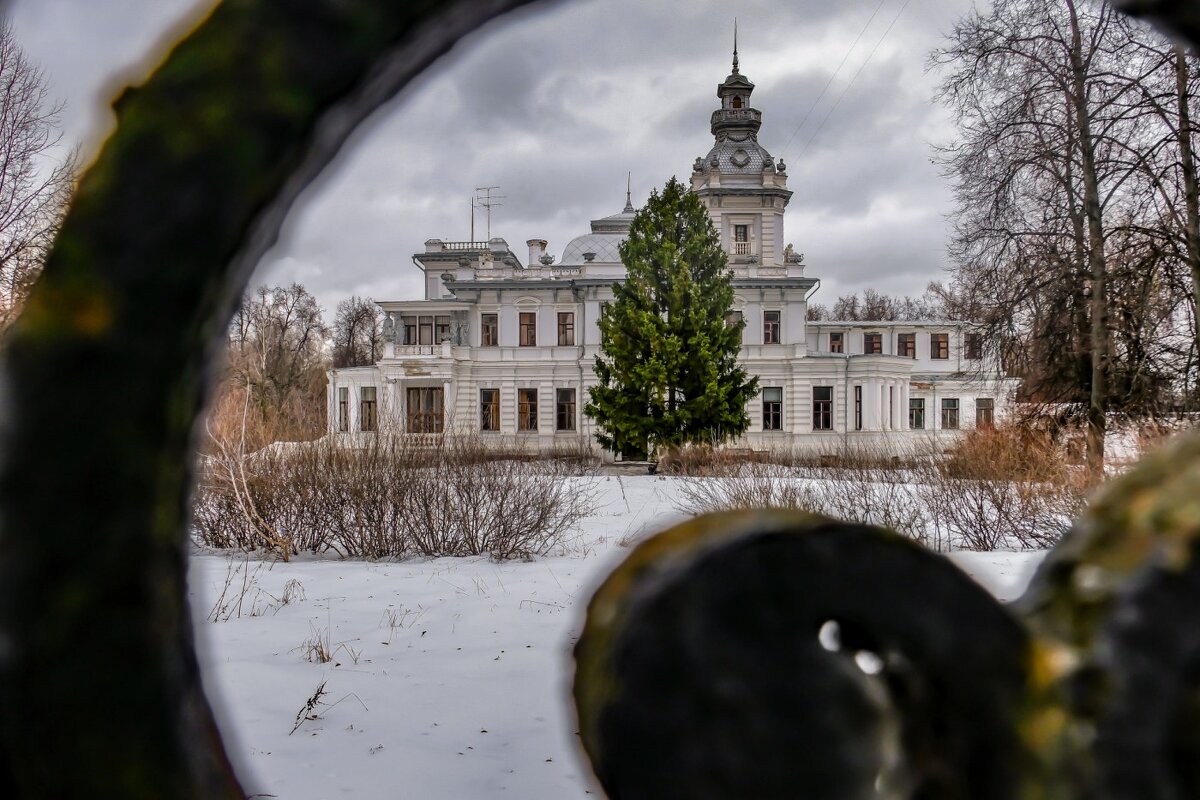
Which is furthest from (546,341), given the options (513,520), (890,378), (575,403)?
(513,520)

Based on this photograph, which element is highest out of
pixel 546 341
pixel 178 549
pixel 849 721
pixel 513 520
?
pixel 546 341

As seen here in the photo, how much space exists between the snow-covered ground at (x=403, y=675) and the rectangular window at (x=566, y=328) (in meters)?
24.5

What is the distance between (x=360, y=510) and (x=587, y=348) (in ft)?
75.3

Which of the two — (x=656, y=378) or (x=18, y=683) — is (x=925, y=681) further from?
(x=656, y=378)

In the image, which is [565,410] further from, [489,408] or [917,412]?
[917,412]

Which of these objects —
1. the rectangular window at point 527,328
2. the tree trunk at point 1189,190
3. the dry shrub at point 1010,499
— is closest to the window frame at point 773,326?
the rectangular window at point 527,328

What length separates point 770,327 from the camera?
102ft

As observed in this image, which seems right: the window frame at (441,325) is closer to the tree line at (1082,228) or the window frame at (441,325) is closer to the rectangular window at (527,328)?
the rectangular window at (527,328)

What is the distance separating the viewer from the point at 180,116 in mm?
452

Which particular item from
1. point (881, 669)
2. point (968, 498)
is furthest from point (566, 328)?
point (881, 669)

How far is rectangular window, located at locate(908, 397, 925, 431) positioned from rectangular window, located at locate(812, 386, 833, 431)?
6.78 metres

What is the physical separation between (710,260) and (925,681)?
23.1 meters

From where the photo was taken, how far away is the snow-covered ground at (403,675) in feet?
9.17

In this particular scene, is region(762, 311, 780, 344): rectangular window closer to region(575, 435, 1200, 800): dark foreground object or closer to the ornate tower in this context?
the ornate tower
